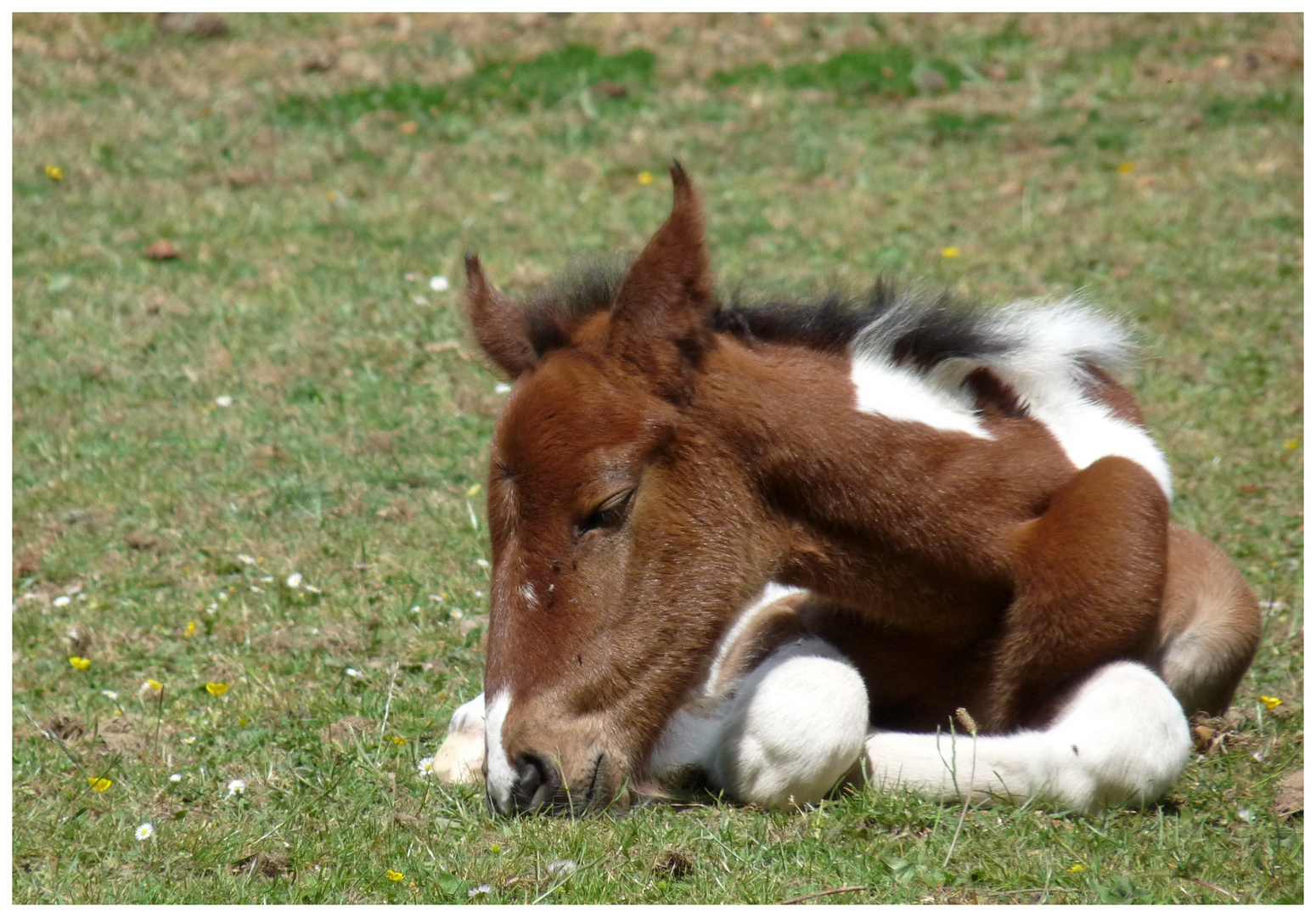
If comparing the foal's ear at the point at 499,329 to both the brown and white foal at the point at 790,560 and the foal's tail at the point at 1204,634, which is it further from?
the foal's tail at the point at 1204,634

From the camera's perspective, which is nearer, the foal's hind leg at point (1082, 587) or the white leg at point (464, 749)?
the foal's hind leg at point (1082, 587)

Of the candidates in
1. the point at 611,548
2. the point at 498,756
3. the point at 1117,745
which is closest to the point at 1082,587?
the point at 1117,745

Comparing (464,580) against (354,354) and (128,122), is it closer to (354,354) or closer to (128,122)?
(354,354)

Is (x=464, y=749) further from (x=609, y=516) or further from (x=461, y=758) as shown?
(x=609, y=516)

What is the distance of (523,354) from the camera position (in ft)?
12.0

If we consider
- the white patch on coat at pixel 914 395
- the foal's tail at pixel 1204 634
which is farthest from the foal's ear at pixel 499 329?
the foal's tail at pixel 1204 634

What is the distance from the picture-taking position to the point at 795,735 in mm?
3436

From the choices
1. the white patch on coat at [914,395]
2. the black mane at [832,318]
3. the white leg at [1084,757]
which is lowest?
the white leg at [1084,757]

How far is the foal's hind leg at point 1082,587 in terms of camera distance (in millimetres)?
3422

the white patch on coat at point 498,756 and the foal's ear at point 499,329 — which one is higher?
the foal's ear at point 499,329

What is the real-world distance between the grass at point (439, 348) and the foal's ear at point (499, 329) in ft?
3.77

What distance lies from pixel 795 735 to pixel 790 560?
43 cm

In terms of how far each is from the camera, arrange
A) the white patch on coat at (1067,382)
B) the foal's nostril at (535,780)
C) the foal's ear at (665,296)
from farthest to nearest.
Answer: the white patch on coat at (1067,382) < the foal's ear at (665,296) < the foal's nostril at (535,780)

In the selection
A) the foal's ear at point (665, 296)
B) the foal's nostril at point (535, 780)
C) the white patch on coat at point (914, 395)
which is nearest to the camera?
the foal's nostril at point (535, 780)
